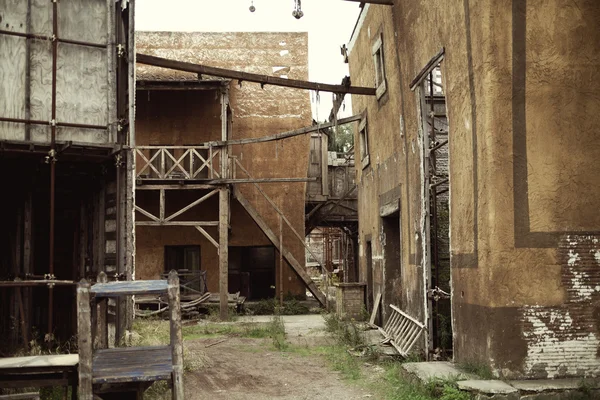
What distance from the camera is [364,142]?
16406 millimetres

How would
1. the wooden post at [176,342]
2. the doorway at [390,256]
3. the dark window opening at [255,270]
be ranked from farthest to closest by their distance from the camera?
the dark window opening at [255,270], the doorway at [390,256], the wooden post at [176,342]

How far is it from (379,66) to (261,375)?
24.7 ft

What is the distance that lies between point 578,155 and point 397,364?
14.9 feet

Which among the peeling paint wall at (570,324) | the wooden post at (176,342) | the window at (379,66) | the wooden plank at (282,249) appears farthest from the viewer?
the wooden plank at (282,249)

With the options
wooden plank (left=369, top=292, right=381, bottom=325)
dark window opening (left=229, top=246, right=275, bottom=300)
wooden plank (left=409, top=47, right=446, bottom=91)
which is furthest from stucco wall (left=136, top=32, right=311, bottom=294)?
wooden plank (left=409, top=47, right=446, bottom=91)

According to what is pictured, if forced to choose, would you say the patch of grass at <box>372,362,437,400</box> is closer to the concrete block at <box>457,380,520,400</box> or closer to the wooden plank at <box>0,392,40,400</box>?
the concrete block at <box>457,380,520,400</box>

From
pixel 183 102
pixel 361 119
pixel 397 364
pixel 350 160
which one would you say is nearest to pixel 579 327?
pixel 397 364

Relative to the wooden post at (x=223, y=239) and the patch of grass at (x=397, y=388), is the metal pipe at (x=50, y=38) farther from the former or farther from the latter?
the wooden post at (x=223, y=239)

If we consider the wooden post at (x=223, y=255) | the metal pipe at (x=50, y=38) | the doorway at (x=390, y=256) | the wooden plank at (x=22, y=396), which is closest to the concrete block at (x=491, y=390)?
the wooden plank at (x=22, y=396)

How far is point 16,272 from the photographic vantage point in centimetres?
1053

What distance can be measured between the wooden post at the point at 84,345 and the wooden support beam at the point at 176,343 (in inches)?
29.7

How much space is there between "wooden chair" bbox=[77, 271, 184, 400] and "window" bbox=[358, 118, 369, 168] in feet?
33.1

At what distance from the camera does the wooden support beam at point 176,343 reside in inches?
230

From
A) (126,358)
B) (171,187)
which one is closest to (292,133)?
(171,187)
